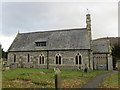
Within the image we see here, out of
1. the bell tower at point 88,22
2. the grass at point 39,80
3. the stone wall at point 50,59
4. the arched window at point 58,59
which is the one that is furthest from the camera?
the bell tower at point 88,22

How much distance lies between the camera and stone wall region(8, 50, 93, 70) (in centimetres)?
2919

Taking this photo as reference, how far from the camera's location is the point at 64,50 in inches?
1201

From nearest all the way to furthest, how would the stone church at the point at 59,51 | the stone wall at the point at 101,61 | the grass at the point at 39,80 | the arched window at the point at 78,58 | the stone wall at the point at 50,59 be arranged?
the grass at the point at 39,80 < the stone wall at the point at 50,59 < the arched window at the point at 78,58 < the stone church at the point at 59,51 < the stone wall at the point at 101,61

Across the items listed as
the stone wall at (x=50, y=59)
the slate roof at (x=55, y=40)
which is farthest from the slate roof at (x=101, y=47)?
the stone wall at (x=50, y=59)

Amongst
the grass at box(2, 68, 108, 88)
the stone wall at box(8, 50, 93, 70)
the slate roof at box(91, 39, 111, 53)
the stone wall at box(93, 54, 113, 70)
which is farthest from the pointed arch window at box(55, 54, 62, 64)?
the grass at box(2, 68, 108, 88)

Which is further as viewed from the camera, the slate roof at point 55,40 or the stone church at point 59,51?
the slate roof at point 55,40

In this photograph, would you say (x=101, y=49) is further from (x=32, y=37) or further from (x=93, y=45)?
(x=32, y=37)

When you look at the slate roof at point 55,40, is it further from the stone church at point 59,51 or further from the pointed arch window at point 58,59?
the pointed arch window at point 58,59

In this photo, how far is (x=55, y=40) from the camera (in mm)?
33312

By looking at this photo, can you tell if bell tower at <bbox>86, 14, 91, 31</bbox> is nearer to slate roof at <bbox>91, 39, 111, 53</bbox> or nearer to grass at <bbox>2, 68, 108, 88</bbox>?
slate roof at <bbox>91, 39, 111, 53</bbox>

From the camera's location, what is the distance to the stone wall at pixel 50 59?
29188mm

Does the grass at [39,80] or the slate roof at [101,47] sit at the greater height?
the slate roof at [101,47]

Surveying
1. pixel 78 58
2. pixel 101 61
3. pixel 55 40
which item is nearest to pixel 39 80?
pixel 78 58

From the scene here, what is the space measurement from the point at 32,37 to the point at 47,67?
10.1m
